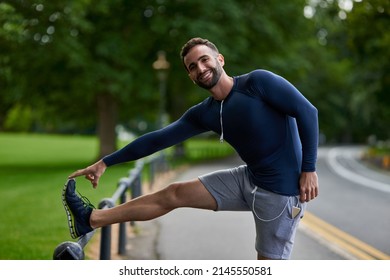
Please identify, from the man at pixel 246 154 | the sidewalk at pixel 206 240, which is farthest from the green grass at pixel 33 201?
the man at pixel 246 154

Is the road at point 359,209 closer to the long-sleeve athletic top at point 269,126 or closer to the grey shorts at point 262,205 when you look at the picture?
the grey shorts at point 262,205

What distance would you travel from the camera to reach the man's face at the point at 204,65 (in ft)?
10.9

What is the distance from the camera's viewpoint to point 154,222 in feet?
26.3

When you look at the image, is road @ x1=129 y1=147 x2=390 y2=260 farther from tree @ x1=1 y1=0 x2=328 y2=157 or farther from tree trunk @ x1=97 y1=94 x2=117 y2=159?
tree trunk @ x1=97 y1=94 x2=117 y2=159

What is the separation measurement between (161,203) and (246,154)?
56 centimetres

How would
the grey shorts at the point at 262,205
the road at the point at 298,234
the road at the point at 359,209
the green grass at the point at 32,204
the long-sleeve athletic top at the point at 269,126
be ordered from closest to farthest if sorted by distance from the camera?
the long-sleeve athletic top at the point at 269,126
the grey shorts at the point at 262,205
the road at the point at 298,234
the green grass at the point at 32,204
the road at the point at 359,209

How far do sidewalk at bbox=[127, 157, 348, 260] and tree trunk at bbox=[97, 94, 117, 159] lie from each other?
1075 cm

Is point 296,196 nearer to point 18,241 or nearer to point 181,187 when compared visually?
point 181,187

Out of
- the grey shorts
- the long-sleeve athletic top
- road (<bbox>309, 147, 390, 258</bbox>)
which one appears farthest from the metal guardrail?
road (<bbox>309, 147, 390, 258</bbox>)

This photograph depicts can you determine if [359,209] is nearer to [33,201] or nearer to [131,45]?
[33,201]

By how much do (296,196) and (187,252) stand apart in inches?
107

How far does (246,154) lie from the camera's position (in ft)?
11.2

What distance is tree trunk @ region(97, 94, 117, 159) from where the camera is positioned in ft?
62.8
